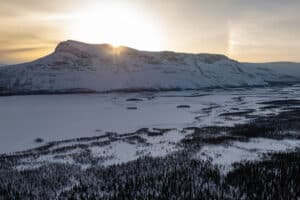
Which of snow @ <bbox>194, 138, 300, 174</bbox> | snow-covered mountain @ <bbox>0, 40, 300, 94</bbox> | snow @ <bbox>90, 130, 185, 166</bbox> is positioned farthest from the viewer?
snow-covered mountain @ <bbox>0, 40, 300, 94</bbox>

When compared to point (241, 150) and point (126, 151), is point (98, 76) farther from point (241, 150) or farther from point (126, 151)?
point (241, 150)

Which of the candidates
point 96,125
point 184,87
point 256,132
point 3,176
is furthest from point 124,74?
point 3,176

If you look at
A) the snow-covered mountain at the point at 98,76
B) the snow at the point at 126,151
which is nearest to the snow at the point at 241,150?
the snow at the point at 126,151

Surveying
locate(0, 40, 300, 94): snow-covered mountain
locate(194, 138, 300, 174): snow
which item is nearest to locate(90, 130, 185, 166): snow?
locate(194, 138, 300, 174): snow

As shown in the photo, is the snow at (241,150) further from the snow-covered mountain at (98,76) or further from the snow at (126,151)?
the snow-covered mountain at (98,76)

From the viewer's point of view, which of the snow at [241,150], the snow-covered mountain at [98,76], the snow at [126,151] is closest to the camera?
the snow at [241,150]

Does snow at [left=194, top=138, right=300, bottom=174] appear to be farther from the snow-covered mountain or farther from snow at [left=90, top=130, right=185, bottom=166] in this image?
the snow-covered mountain

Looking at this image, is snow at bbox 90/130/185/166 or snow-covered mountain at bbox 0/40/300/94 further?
snow-covered mountain at bbox 0/40/300/94

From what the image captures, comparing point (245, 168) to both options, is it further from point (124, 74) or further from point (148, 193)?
point (124, 74)
